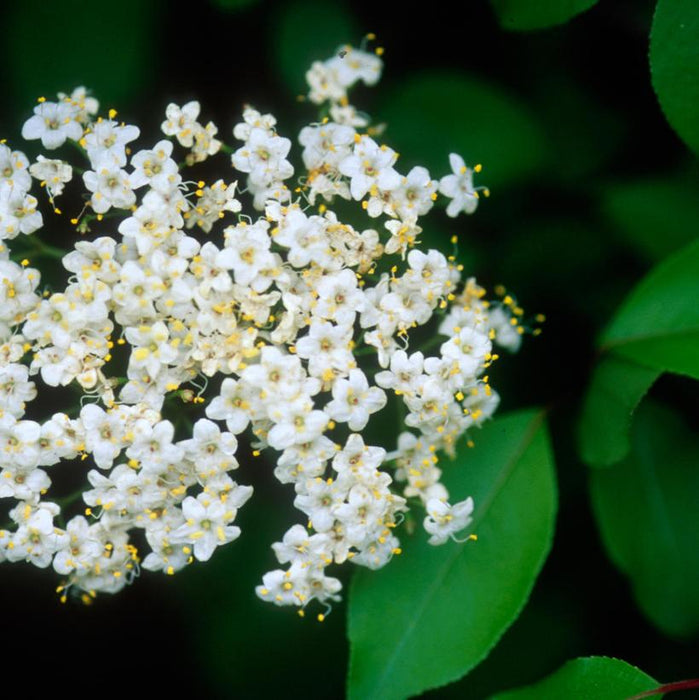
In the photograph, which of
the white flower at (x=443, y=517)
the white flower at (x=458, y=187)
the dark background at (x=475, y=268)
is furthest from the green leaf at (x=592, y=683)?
the white flower at (x=458, y=187)

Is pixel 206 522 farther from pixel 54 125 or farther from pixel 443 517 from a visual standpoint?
pixel 54 125

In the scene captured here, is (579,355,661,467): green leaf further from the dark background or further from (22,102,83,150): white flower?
(22,102,83,150): white flower

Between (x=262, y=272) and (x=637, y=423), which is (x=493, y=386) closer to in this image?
(x=637, y=423)

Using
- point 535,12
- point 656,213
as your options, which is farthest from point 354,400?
point 656,213

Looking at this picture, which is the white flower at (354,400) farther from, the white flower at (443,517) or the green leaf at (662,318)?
the green leaf at (662,318)

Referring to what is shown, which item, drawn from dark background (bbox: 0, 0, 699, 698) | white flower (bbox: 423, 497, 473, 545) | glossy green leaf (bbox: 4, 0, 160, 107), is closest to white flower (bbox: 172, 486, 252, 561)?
white flower (bbox: 423, 497, 473, 545)

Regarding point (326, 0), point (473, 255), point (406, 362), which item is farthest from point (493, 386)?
point (326, 0)
